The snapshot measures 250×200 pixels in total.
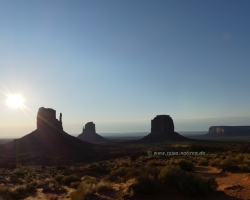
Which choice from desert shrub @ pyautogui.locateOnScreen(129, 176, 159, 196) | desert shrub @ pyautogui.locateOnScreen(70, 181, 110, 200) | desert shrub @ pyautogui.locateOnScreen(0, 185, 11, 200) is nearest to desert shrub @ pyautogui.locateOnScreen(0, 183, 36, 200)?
desert shrub @ pyautogui.locateOnScreen(0, 185, 11, 200)

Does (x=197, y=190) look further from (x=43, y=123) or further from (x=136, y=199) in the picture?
(x=43, y=123)

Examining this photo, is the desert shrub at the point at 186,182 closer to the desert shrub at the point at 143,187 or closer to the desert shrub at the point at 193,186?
the desert shrub at the point at 193,186

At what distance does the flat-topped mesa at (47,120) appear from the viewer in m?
89.6

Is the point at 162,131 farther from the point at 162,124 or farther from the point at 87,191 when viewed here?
the point at 87,191

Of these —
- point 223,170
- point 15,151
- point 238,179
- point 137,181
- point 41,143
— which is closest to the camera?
point 137,181

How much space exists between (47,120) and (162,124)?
7348cm

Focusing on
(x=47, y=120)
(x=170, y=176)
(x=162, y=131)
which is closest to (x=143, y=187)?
(x=170, y=176)

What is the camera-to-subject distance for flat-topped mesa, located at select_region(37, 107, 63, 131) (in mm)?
89625

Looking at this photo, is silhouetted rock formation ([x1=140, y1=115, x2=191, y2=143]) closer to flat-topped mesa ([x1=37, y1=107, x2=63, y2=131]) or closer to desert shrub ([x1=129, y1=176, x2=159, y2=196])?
flat-topped mesa ([x1=37, y1=107, x2=63, y2=131])

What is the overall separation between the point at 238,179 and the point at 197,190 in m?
6.08

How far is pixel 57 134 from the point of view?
87688mm

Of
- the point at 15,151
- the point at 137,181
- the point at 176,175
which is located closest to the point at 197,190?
the point at 176,175

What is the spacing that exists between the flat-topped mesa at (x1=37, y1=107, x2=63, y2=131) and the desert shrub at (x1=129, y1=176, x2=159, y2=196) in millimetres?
79608

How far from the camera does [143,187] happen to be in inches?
551
